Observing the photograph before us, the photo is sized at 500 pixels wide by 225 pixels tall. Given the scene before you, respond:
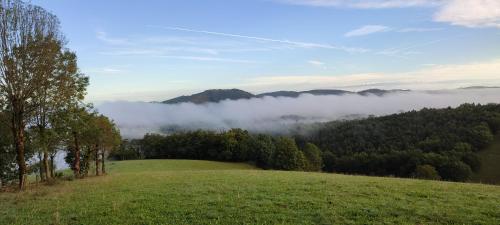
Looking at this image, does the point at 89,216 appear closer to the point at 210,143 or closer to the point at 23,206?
the point at 23,206

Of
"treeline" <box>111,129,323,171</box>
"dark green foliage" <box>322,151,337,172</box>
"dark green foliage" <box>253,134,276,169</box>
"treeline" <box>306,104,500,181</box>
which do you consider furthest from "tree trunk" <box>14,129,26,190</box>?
"dark green foliage" <box>322,151,337,172</box>

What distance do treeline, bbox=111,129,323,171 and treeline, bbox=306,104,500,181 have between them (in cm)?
2072

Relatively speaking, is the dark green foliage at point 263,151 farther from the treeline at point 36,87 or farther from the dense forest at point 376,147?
the treeline at point 36,87

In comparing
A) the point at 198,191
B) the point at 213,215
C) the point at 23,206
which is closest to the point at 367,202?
the point at 213,215

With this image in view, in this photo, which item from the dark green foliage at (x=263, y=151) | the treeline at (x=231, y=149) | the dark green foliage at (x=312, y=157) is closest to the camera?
the treeline at (x=231, y=149)

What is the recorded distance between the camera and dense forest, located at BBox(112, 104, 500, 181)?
9681 centimetres

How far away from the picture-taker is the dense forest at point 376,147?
9681 centimetres

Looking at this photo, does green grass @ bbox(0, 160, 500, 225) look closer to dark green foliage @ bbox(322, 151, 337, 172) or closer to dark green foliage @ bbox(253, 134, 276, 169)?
dark green foliage @ bbox(253, 134, 276, 169)

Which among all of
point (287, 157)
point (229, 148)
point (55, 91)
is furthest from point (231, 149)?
point (55, 91)

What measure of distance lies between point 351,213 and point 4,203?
17.9m

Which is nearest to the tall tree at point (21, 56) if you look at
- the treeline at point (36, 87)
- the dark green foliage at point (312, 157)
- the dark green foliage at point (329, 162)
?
the treeline at point (36, 87)

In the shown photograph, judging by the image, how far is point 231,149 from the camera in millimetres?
109438

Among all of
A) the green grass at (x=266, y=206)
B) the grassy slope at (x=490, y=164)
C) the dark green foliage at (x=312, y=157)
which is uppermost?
the green grass at (x=266, y=206)

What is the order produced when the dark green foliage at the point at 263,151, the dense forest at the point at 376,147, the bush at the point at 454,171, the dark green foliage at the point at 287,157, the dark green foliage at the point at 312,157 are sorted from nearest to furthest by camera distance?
the dark green foliage at the point at 287,157 → the bush at the point at 454,171 → the dense forest at the point at 376,147 → the dark green foliage at the point at 263,151 → the dark green foliage at the point at 312,157
